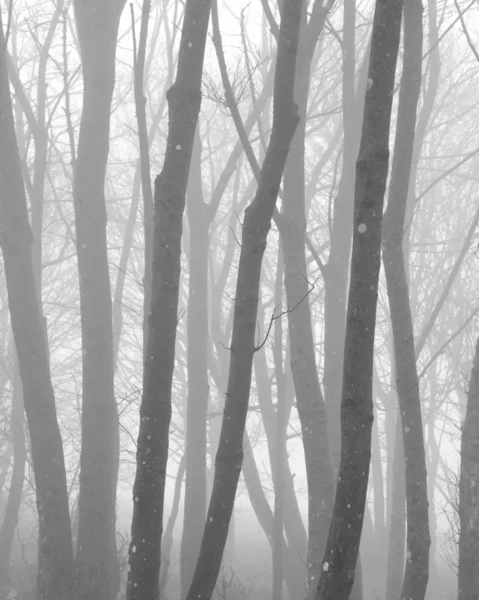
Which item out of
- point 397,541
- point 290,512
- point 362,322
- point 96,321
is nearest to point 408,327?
point 362,322

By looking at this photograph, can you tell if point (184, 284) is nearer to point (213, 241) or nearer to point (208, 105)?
point (213, 241)

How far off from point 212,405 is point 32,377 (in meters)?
13.2

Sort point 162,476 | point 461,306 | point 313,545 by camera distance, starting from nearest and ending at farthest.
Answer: point 162,476, point 313,545, point 461,306

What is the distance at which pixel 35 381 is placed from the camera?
6578 mm

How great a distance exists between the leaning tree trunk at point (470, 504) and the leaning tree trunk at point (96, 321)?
10.3ft

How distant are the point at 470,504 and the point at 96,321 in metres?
3.95

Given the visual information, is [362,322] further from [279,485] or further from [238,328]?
[279,485]

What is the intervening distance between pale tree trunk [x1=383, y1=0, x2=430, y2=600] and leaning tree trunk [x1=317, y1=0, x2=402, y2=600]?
2412mm

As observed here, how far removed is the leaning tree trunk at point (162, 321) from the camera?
4090mm

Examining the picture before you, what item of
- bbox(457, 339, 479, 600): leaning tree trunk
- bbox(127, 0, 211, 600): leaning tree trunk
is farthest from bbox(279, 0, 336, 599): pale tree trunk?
bbox(127, 0, 211, 600): leaning tree trunk

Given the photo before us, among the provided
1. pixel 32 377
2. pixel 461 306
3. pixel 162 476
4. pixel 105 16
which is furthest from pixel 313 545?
pixel 461 306

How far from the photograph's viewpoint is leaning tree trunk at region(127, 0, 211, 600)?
13.4ft

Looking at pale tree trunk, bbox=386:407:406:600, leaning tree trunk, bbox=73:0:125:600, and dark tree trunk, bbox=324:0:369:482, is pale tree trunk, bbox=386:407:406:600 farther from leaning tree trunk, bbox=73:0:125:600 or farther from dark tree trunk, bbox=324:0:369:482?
leaning tree trunk, bbox=73:0:125:600

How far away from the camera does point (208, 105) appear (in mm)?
18219
